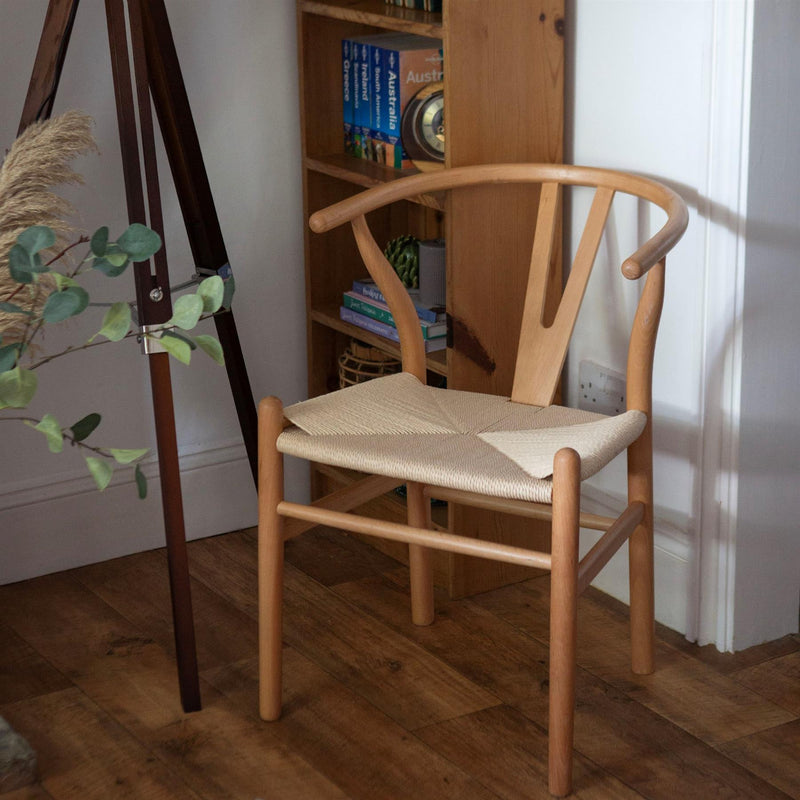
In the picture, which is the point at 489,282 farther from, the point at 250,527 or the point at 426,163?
the point at 250,527

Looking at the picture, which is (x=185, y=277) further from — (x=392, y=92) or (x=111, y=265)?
(x=111, y=265)

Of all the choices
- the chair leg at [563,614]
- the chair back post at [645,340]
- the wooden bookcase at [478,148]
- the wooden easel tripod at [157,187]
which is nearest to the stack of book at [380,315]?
the wooden bookcase at [478,148]

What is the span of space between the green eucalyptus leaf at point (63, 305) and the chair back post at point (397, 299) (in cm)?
54

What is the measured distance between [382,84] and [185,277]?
19.4 inches

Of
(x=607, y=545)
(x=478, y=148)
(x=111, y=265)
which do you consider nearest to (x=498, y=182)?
(x=478, y=148)

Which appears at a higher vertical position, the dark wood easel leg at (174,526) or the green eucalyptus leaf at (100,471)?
the green eucalyptus leaf at (100,471)

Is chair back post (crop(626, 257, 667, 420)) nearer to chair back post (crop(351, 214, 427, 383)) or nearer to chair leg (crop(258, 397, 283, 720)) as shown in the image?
chair back post (crop(351, 214, 427, 383))

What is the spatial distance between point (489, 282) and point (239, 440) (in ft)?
2.13

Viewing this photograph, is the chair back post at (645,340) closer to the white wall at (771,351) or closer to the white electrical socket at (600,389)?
the white wall at (771,351)

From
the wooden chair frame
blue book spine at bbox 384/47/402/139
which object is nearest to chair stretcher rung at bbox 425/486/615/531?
the wooden chair frame

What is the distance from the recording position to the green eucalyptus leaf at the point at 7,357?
133 centimetres

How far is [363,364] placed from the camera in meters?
2.22

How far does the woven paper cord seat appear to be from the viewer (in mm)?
1481

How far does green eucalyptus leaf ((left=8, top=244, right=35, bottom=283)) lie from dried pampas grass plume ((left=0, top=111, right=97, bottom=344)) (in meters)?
0.18
